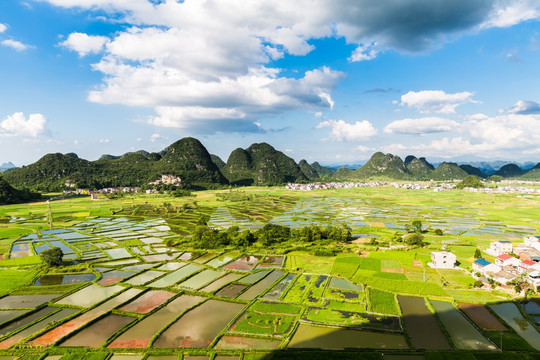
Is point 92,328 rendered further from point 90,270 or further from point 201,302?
point 90,270

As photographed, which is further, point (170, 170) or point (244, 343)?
point (170, 170)

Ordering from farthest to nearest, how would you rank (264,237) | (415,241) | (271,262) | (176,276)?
(264,237) → (415,241) → (271,262) → (176,276)

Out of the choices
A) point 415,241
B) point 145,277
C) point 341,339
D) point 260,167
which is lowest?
point 341,339

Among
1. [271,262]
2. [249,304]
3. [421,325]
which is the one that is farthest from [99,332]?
[421,325]

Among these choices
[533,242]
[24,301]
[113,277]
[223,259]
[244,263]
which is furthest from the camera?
[533,242]

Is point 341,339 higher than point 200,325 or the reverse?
the reverse

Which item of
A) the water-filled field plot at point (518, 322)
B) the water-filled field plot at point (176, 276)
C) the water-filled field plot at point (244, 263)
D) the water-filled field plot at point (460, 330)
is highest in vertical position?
the water-filled field plot at point (176, 276)

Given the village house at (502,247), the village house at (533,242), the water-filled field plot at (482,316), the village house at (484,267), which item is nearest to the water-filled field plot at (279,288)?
the water-filled field plot at (482,316)

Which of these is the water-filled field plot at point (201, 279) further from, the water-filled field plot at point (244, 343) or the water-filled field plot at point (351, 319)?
the water-filled field plot at point (351, 319)

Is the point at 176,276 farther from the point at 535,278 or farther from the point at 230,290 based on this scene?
the point at 535,278

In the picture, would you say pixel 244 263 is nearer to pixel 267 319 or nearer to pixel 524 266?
pixel 267 319
